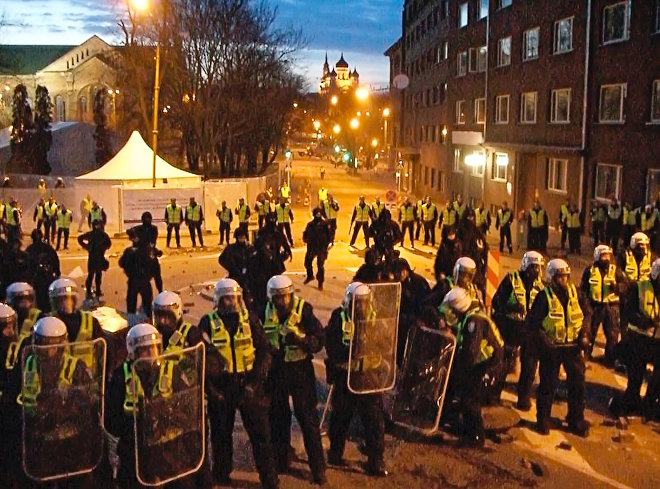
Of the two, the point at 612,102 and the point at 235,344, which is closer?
the point at 235,344

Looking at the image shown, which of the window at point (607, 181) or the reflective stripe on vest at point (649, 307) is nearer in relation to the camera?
the reflective stripe on vest at point (649, 307)

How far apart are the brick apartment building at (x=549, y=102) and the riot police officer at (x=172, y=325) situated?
72.0ft

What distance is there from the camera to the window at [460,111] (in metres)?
45.3

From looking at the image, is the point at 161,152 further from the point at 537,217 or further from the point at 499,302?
the point at 499,302

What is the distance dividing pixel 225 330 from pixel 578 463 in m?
3.75

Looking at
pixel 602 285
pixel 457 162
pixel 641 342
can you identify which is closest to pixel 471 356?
pixel 641 342

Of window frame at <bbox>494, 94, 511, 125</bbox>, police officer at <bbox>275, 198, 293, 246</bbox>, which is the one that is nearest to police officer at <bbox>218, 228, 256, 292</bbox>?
police officer at <bbox>275, 198, 293, 246</bbox>

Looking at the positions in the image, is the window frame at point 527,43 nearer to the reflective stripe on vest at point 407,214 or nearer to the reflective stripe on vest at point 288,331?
the reflective stripe on vest at point 407,214

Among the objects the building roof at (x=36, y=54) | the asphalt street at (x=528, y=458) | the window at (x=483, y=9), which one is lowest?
the asphalt street at (x=528, y=458)

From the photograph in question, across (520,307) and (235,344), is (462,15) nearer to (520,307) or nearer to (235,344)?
(520,307)

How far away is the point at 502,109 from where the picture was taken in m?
38.2

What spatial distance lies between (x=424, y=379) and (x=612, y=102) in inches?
888

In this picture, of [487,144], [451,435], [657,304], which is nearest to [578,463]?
[451,435]

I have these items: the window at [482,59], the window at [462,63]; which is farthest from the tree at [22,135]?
the window at [482,59]
